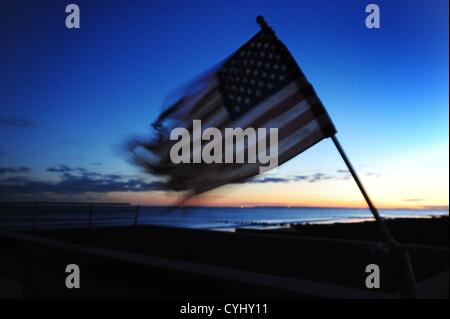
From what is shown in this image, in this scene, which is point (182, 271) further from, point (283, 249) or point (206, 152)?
point (283, 249)

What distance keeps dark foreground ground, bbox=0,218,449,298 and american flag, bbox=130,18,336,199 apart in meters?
1.13

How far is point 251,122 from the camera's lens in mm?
3678

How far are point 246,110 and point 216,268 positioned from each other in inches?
81.5

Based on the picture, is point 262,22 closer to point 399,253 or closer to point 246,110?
point 246,110

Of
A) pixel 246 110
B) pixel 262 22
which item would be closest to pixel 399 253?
pixel 246 110

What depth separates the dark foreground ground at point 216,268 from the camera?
3.95 m

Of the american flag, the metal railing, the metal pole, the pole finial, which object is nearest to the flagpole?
the metal pole

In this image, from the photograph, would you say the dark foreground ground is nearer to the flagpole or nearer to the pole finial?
the flagpole

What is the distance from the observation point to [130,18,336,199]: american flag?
347 cm

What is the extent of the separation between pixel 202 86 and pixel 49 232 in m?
9.43

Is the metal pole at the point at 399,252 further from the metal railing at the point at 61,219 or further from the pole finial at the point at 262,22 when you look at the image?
the metal railing at the point at 61,219

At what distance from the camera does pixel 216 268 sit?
4609 millimetres

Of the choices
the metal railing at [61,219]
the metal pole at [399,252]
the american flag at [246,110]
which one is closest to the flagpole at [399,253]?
the metal pole at [399,252]
